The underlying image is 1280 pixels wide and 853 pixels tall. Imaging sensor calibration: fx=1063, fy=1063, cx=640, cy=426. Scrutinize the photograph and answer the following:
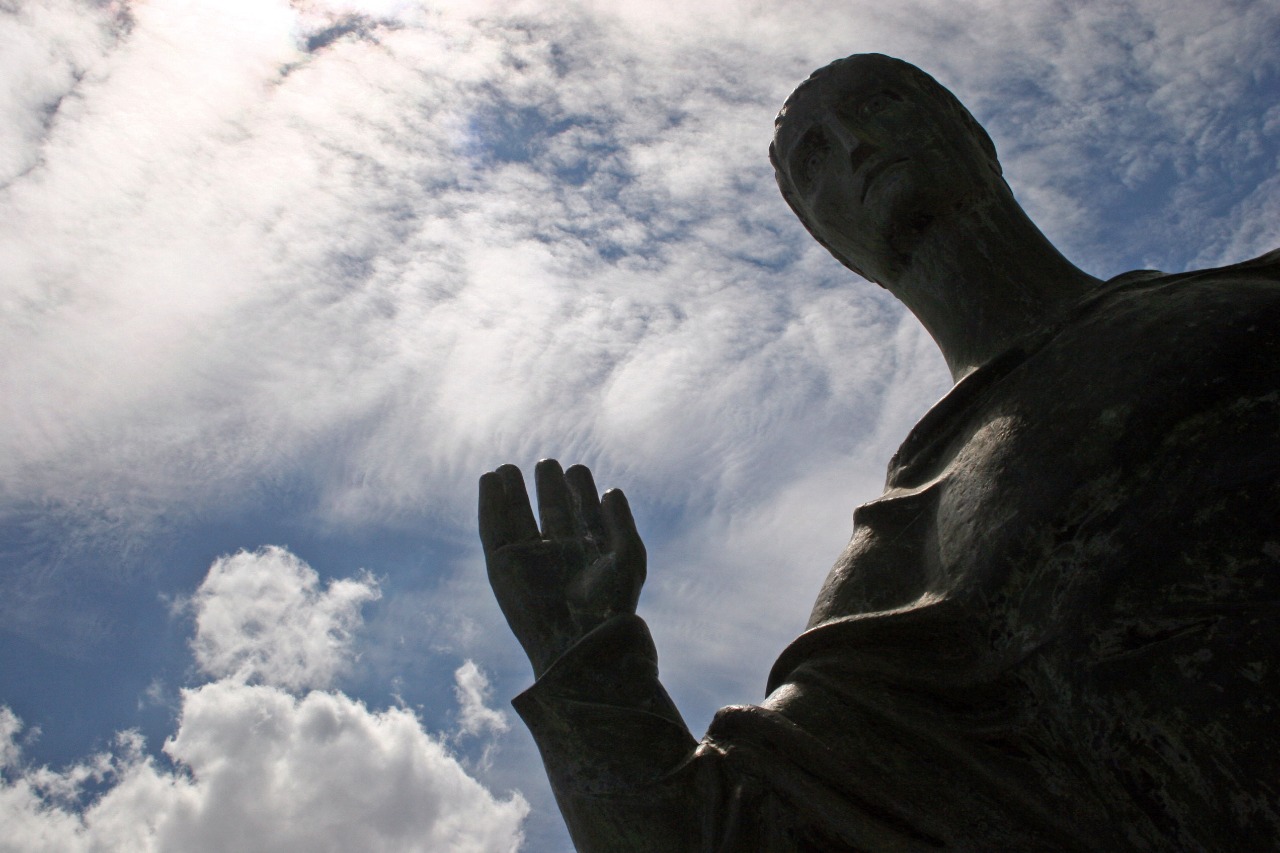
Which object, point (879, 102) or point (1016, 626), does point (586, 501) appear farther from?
point (879, 102)

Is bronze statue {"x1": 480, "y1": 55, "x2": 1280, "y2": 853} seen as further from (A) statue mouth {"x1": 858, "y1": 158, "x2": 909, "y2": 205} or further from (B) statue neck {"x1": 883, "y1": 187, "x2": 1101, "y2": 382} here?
(A) statue mouth {"x1": 858, "y1": 158, "x2": 909, "y2": 205}

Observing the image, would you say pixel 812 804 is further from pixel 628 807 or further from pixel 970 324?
pixel 970 324

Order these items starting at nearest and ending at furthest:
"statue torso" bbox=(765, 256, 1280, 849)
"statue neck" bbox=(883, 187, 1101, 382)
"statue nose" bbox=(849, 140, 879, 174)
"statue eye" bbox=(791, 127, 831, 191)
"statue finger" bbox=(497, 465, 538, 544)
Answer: "statue torso" bbox=(765, 256, 1280, 849) < "statue neck" bbox=(883, 187, 1101, 382) < "statue finger" bbox=(497, 465, 538, 544) < "statue nose" bbox=(849, 140, 879, 174) < "statue eye" bbox=(791, 127, 831, 191)

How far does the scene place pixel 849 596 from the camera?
4227mm

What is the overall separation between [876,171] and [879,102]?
42 centimetres

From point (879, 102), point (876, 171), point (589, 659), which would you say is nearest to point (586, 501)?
point (589, 659)

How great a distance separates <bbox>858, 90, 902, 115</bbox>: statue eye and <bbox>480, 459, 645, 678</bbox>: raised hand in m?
2.30

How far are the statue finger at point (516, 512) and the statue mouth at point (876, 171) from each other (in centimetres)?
223

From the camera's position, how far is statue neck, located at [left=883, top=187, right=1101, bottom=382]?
4723 millimetres

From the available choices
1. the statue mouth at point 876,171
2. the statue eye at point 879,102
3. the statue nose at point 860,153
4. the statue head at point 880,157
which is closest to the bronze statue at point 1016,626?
the statue head at point 880,157

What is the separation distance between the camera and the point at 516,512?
518cm

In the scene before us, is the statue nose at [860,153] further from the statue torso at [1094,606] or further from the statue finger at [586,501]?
the statue finger at [586,501]

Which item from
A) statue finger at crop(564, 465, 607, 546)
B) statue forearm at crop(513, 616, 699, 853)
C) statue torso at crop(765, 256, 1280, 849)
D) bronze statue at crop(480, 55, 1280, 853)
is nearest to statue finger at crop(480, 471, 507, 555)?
bronze statue at crop(480, 55, 1280, 853)

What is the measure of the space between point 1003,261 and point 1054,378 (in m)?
1.15
